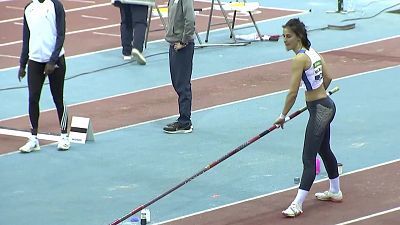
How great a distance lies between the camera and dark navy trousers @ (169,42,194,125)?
13492 millimetres

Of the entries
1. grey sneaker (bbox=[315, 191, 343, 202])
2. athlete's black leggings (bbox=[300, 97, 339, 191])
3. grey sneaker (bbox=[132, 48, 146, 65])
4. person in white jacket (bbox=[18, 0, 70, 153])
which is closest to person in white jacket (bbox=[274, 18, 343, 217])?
athlete's black leggings (bbox=[300, 97, 339, 191])

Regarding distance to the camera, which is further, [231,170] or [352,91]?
[352,91]

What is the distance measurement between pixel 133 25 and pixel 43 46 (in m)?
5.28

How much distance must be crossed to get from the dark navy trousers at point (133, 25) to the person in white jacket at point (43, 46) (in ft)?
16.3

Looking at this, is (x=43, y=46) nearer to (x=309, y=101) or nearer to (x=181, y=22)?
(x=181, y=22)

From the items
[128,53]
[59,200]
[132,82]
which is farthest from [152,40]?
[59,200]

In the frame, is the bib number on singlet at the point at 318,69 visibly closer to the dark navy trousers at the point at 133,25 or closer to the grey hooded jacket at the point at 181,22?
the grey hooded jacket at the point at 181,22

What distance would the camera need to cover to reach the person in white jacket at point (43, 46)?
41.0 ft

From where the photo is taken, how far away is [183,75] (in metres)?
13.6

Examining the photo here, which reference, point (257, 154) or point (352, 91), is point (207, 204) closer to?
point (257, 154)

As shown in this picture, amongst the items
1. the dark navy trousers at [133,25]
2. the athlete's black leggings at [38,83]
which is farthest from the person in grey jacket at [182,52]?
the dark navy trousers at [133,25]

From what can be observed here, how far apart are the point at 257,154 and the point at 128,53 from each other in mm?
6096

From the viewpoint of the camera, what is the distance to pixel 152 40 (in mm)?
19766

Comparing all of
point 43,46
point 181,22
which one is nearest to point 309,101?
point 181,22
